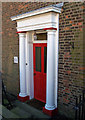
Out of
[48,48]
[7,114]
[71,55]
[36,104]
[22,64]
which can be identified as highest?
[48,48]

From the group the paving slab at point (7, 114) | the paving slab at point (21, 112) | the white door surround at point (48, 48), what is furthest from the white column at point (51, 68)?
the paving slab at point (7, 114)

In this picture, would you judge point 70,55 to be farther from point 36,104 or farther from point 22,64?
point 36,104

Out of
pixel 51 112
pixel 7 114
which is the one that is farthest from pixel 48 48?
pixel 7 114

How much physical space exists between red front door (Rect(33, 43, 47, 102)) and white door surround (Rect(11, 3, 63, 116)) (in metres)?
0.20

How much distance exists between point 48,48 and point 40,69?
1230mm

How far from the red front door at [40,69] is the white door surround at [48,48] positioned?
20cm

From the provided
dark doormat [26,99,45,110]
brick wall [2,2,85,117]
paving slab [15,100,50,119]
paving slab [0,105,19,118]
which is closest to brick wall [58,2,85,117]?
brick wall [2,2,85,117]

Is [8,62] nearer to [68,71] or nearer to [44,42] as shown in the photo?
[44,42]

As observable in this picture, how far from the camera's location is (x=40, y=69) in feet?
17.1

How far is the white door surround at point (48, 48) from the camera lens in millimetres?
4098

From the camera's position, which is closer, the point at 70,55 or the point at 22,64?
the point at 70,55

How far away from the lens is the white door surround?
410cm

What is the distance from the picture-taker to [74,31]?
3793 millimetres

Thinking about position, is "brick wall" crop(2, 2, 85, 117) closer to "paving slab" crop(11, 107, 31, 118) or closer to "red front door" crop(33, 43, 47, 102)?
"red front door" crop(33, 43, 47, 102)
